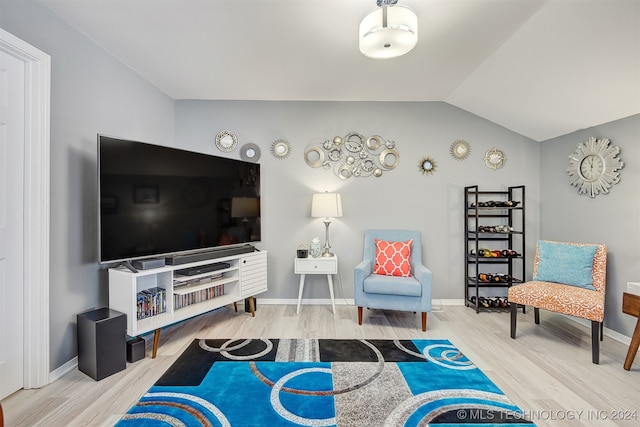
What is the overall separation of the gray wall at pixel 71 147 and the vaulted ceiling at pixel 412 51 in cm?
16

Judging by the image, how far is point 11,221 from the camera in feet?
6.16

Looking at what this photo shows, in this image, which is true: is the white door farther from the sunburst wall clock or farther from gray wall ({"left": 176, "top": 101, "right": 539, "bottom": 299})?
the sunburst wall clock

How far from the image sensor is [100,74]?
2496 millimetres

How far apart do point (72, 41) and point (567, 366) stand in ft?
14.0

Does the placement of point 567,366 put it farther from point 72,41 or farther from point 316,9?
point 72,41

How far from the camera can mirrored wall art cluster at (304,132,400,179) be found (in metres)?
3.71

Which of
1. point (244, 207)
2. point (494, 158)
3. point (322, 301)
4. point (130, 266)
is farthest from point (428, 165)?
point (130, 266)

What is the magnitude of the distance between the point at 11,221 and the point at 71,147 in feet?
2.07

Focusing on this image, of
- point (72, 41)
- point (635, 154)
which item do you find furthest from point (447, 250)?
point (72, 41)

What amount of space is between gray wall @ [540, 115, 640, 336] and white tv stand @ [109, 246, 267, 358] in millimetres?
3268

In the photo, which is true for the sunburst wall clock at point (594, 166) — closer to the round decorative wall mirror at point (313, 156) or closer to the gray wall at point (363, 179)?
the gray wall at point (363, 179)

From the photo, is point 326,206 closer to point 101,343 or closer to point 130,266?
point 130,266

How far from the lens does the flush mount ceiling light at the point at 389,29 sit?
174cm

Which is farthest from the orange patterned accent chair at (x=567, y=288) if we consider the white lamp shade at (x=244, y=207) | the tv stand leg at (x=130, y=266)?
the tv stand leg at (x=130, y=266)
